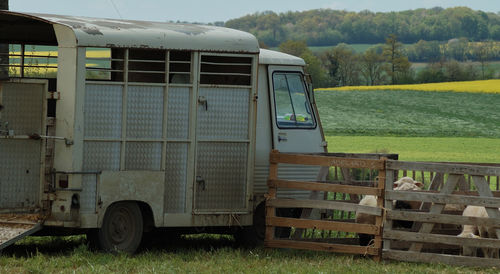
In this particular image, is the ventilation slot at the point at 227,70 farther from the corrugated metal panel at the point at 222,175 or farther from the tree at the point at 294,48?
the tree at the point at 294,48

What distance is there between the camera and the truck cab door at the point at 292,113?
11.9 metres

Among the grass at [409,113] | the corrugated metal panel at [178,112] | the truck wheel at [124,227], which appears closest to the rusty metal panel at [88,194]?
the truck wheel at [124,227]

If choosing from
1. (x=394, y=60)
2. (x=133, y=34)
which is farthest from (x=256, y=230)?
(x=394, y=60)

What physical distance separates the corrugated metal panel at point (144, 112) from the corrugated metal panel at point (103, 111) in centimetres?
14

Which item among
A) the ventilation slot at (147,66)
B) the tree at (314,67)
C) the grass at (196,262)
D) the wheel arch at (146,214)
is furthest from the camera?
the tree at (314,67)

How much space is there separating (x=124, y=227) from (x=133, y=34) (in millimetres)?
2419

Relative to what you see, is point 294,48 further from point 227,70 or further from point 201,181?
point 201,181

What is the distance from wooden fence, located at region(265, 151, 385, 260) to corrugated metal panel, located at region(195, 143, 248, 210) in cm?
42

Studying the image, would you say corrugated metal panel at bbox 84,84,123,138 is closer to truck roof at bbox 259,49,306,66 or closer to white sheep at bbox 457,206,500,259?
truck roof at bbox 259,49,306,66

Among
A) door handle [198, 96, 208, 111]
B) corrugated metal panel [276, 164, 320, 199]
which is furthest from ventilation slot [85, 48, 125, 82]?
corrugated metal panel [276, 164, 320, 199]

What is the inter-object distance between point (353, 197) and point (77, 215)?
13.4ft

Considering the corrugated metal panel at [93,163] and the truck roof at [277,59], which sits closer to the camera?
the corrugated metal panel at [93,163]

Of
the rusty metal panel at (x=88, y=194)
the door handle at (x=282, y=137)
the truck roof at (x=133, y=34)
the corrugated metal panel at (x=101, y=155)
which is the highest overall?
the truck roof at (x=133, y=34)

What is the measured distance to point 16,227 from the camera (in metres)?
10.0
